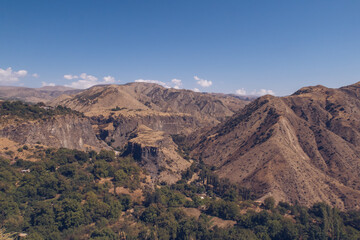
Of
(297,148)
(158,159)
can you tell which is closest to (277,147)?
(297,148)

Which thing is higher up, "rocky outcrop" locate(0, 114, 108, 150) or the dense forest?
"rocky outcrop" locate(0, 114, 108, 150)

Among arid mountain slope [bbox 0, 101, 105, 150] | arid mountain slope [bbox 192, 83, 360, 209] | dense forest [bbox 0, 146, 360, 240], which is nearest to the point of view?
dense forest [bbox 0, 146, 360, 240]

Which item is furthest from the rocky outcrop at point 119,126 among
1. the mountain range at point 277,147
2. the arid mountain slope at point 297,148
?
the arid mountain slope at point 297,148

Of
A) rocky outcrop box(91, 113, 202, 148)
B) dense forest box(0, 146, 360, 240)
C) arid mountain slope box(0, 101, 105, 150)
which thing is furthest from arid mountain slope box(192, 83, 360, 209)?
arid mountain slope box(0, 101, 105, 150)

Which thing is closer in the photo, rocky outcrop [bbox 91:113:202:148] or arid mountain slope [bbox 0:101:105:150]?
arid mountain slope [bbox 0:101:105:150]

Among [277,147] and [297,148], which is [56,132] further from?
[297,148]

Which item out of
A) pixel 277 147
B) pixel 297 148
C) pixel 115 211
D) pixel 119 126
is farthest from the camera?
pixel 119 126

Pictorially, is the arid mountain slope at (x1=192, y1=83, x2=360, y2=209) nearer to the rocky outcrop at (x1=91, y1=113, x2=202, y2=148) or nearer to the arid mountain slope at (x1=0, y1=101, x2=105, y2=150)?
the rocky outcrop at (x1=91, y1=113, x2=202, y2=148)
